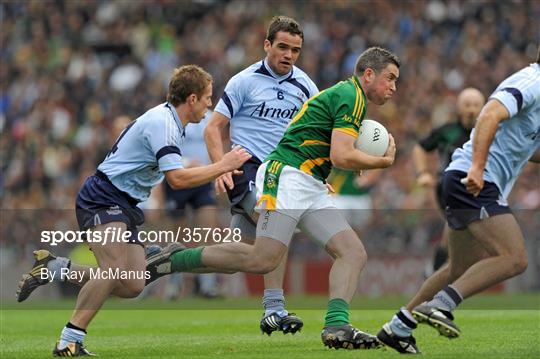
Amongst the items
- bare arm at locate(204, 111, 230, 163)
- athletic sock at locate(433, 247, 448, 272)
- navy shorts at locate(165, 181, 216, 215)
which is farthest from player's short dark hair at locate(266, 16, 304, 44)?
navy shorts at locate(165, 181, 216, 215)

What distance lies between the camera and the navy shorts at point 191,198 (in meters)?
18.1

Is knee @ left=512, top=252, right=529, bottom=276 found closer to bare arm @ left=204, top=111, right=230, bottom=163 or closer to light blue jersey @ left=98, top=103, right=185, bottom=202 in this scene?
light blue jersey @ left=98, top=103, right=185, bottom=202

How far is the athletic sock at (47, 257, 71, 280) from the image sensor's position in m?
10.5

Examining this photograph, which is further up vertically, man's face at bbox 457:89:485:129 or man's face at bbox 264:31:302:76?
man's face at bbox 457:89:485:129

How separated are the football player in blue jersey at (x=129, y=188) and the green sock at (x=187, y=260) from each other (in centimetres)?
27

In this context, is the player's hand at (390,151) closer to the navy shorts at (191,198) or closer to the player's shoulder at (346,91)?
the player's shoulder at (346,91)

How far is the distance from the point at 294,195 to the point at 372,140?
75cm

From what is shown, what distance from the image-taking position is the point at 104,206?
10211 millimetres

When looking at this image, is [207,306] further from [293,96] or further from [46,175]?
[46,175]

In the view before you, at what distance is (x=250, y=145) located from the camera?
12.0m

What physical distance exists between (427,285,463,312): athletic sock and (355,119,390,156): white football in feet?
4.63

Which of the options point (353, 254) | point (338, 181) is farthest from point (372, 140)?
point (338, 181)

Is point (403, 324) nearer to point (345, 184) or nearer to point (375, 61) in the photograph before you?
point (375, 61)

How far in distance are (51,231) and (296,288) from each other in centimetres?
414
